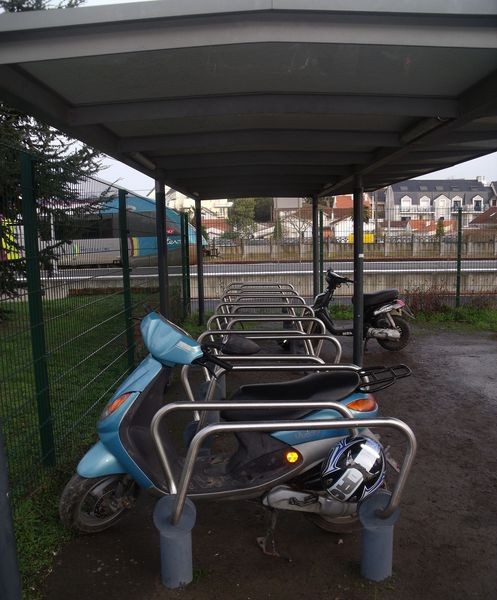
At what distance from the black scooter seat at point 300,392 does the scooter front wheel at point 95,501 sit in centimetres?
67

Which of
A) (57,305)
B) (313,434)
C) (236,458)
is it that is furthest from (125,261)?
(313,434)

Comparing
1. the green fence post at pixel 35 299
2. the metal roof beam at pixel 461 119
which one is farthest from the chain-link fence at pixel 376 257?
the green fence post at pixel 35 299

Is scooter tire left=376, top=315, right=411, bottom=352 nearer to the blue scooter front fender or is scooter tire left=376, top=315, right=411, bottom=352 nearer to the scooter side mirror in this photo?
the scooter side mirror

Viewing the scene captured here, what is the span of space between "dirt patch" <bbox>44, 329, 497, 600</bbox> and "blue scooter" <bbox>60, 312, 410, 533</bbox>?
172mm

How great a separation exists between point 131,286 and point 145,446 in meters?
2.57

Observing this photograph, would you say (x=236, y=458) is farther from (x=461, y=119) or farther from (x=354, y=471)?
(x=461, y=119)

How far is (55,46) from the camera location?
7.51 ft

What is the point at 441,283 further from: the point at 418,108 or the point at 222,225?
the point at 418,108

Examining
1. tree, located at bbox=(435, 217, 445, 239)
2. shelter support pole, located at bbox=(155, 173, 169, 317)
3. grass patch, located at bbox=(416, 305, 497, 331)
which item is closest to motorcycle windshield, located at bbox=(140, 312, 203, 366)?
shelter support pole, located at bbox=(155, 173, 169, 317)

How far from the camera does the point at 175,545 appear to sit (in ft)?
7.66

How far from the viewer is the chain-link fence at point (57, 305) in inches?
117

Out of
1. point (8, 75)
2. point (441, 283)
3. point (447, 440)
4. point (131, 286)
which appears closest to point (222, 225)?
point (441, 283)

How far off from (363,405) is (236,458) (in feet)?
2.47

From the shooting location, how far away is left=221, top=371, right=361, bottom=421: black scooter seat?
8.99 ft
